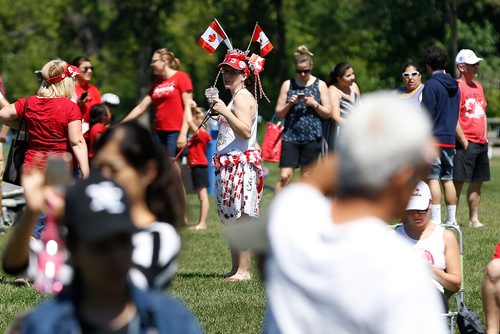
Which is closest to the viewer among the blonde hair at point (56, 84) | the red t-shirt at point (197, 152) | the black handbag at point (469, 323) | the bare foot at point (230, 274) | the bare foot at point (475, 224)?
the black handbag at point (469, 323)

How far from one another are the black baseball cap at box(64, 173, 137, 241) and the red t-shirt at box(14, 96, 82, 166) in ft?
19.3

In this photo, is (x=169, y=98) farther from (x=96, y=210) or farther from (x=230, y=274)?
(x=96, y=210)

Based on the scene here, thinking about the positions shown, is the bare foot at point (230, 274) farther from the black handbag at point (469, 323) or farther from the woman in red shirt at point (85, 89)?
the woman in red shirt at point (85, 89)

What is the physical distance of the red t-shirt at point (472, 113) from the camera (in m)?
12.1

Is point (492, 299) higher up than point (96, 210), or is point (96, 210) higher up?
point (96, 210)

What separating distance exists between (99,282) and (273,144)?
Result: 9814 mm

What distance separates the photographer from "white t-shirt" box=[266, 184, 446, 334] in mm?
2527

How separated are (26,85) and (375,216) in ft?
161

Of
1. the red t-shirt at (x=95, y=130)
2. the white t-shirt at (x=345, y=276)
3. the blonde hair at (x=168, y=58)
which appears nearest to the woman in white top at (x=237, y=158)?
the blonde hair at (x=168, y=58)

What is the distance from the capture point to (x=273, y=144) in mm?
12562

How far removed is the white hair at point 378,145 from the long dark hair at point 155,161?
1187mm

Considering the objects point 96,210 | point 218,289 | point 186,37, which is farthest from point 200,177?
point 186,37

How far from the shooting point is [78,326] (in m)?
2.80

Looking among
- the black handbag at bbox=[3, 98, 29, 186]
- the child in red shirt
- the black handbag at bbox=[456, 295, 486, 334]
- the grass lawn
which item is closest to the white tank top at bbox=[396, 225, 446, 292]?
the black handbag at bbox=[456, 295, 486, 334]
